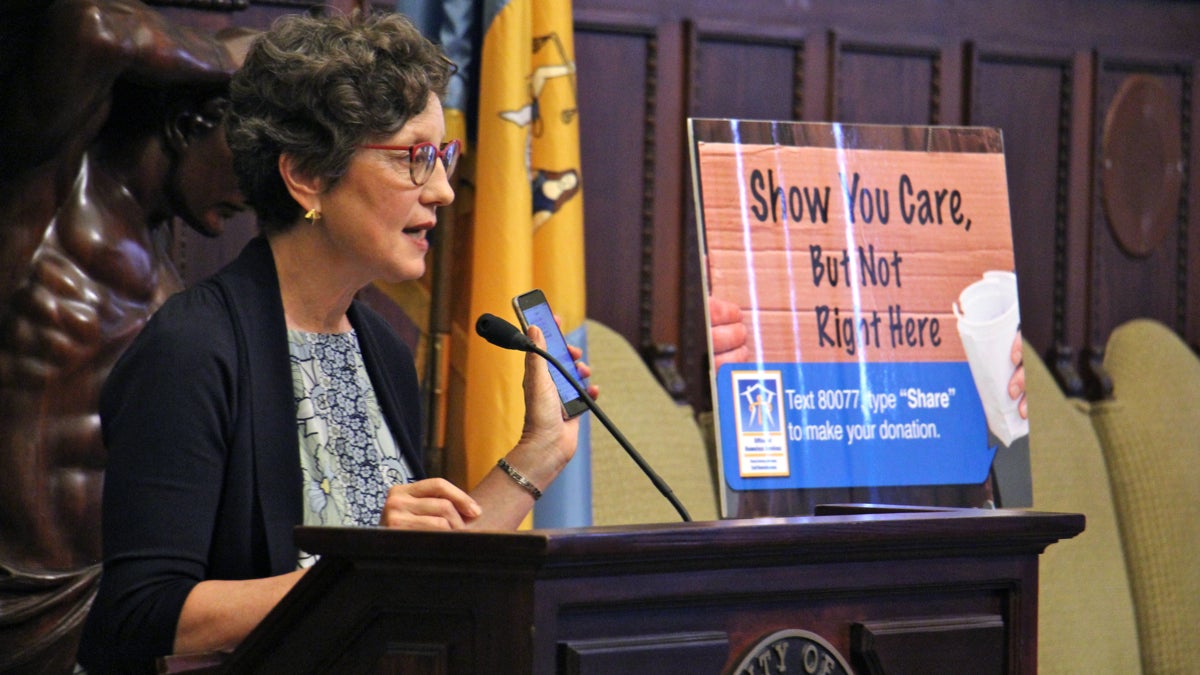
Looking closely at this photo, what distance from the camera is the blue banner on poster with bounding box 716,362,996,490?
2605 mm

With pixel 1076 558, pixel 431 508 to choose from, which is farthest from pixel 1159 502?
pixel 431 508

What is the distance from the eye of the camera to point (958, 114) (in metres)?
4.19

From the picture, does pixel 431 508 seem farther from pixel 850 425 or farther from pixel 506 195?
pixel 506 195

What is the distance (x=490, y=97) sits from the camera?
2986 mm

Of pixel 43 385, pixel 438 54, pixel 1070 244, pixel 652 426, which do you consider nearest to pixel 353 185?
pixel 438 54

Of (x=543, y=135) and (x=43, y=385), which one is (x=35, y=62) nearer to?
(x=43, y=385)

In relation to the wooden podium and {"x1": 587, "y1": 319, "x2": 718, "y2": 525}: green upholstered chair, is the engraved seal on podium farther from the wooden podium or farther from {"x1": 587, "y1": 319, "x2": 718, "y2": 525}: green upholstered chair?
{"x1": 587, "y1": 319, "x2": 718, "y2": 525}: green upholstered chair

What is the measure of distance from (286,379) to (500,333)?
34 cm

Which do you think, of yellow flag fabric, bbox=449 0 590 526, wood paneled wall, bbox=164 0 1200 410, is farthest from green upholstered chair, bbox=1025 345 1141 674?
yellow flag fabric, bbox=449 0 590 526

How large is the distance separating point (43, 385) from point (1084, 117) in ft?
Answer: 10.4

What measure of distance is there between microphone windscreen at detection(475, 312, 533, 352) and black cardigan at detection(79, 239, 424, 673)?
12.7 inches

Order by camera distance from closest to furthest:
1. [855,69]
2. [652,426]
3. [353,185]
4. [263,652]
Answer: [263,652], [353,185], [652,426], [855,69]

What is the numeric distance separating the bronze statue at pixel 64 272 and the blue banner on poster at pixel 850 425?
115cm

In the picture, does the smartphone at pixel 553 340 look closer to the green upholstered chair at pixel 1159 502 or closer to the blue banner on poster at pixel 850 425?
the blue banner on poster at pixel 850 425
